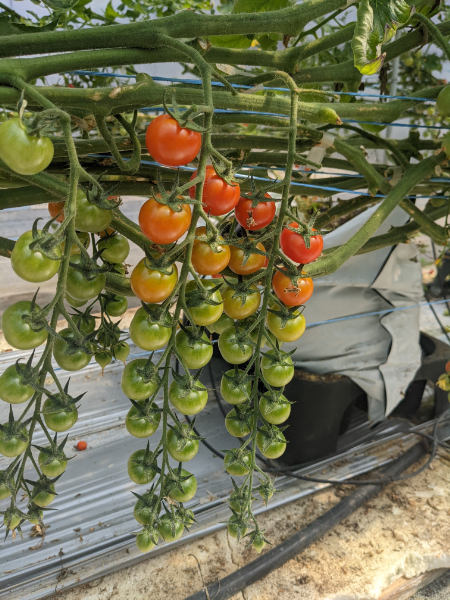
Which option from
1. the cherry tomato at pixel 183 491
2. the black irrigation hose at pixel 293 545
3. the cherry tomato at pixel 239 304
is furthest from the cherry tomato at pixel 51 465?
the black irrigation hose at pixel 293 545

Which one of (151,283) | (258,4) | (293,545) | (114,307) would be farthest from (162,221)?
(293,545)

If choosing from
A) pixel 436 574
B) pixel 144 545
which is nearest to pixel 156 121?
pixel 144 545

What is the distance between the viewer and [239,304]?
0.43 m

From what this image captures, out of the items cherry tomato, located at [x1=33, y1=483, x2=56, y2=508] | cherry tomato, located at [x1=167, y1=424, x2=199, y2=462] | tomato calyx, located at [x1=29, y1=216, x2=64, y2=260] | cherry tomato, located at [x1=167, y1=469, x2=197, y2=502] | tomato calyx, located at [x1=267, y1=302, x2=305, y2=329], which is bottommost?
cherry tomato, located at [x1=33, y1=483, x2=56, y2=508]

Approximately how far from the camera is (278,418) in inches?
17.7

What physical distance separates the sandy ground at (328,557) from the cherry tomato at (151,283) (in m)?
0.86

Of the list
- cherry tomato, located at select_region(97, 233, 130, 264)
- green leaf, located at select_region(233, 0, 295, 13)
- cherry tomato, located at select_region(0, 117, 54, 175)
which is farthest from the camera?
green leaf, located at select_region(233, 0, 295, 13)

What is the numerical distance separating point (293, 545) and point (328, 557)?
0.09m

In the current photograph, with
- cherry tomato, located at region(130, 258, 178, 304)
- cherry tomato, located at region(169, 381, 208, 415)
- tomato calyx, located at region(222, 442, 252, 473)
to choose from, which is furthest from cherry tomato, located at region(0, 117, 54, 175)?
tomato calyx, located at region(222, 442, 252, 473)

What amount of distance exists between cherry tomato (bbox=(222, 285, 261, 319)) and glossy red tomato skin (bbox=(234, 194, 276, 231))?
6 centimetres

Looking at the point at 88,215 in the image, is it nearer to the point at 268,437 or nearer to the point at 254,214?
the point at 254,214

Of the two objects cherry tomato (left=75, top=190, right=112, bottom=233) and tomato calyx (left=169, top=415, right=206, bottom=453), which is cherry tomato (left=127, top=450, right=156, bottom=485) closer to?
tomato calyx (left=169, top=415, right=206, bottom=453)

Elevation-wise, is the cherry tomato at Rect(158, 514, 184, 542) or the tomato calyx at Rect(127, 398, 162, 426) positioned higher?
the tomato calyx at Rect(127, 398, 162, 426)

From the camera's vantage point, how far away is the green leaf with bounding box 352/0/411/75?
42 centimetres
